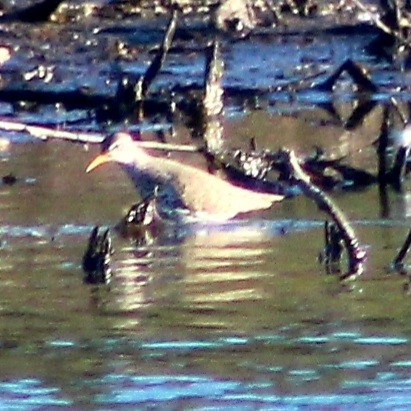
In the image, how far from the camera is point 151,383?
6715 millimetres

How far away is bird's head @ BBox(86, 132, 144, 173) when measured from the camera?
9.36 metres

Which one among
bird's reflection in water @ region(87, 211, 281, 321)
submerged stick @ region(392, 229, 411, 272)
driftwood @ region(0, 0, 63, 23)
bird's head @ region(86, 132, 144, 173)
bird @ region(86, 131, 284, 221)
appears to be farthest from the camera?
driftwood @ region(0, 0, 63, 23)

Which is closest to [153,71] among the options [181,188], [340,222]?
[181,188]

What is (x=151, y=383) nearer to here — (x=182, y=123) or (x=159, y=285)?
(x=159, y=285)

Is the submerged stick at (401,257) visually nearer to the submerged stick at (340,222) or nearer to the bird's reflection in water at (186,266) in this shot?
the submerged stick at (340,222)

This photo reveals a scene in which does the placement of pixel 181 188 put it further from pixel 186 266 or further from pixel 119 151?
pixel 186 266

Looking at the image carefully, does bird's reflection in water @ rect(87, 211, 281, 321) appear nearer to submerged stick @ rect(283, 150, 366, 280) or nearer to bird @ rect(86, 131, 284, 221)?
bird @ rect(86, 131, 284, 221)

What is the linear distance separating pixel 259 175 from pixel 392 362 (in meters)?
2.86

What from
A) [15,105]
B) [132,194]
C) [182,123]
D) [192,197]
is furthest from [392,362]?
[15,105]

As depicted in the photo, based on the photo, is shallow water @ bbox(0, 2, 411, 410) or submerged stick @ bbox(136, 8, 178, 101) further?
submerged stick @ bbox(136, 8, 178, 101)

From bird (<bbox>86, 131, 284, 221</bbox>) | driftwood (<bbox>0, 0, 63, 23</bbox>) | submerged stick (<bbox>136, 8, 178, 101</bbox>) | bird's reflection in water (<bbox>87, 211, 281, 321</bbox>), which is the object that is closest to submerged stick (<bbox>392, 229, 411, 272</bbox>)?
bird's reflection in water (<bbox>87, 211, 281, 321</bbox>)

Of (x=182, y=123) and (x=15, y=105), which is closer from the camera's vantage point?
(x=182, y=123)

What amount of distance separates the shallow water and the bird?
0.33 feet

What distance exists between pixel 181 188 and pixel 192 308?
156cm
